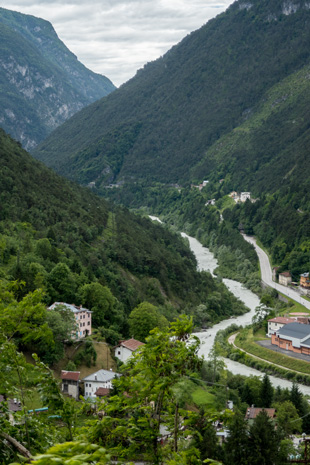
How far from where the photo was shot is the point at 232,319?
73500 millimetres

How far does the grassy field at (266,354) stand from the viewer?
5400cm

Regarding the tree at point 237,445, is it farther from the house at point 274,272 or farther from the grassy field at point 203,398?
the house at point 274,272

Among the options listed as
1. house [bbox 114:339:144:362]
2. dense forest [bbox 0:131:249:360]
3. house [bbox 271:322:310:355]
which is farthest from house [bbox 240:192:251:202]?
house [bbox 114:339:144:362]

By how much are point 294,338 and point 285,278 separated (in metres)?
32.4

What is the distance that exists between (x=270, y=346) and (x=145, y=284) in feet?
52.2

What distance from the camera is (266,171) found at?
536 ft

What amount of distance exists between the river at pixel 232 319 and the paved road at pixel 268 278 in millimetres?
3653

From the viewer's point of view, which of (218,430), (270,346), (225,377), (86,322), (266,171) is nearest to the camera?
(218,430)

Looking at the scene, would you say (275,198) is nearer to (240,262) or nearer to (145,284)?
(240,262)

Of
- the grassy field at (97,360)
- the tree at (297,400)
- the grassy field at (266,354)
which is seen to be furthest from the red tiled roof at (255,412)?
the grassy field at (266,354)

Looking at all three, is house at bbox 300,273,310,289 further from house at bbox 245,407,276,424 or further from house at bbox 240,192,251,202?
house at bbox 240,192,251,202

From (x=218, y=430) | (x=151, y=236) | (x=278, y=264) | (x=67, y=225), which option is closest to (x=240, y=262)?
(x=278, y=264)

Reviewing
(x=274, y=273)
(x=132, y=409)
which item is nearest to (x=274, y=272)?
(x=274, y=273)

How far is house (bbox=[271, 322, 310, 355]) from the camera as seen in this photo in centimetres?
5719
